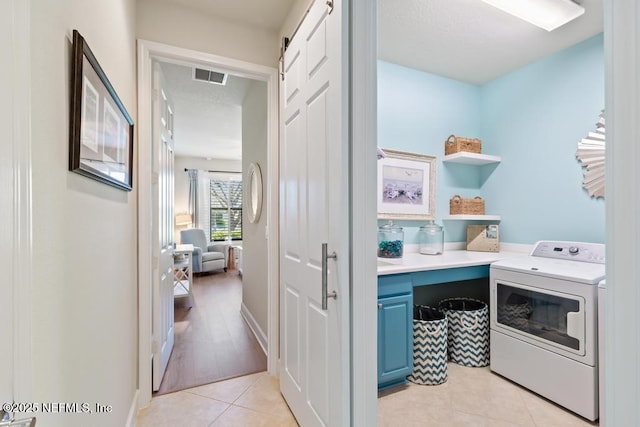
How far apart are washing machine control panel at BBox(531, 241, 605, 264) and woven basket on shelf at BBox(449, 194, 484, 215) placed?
62cm

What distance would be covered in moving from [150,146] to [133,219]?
1.66 ft

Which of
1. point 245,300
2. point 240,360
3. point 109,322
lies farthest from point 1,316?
point 245,300

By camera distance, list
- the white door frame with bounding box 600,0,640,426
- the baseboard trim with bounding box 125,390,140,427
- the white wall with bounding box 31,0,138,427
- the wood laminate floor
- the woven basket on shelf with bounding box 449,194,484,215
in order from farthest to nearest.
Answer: the woven basket on shelf with bounding box 449,194,484,215 < the wood laminate floor < the baseboard trim with bounding box 125,390,140,427 < the white wall with bounding box 31,0,138,427 < the white door frame with bounding box 600,0,640,426

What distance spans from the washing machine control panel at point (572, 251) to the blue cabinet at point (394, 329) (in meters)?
1.28

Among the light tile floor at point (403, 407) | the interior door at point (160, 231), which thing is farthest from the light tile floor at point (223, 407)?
the interior door at point (160, 231)

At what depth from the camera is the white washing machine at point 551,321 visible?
175 cm

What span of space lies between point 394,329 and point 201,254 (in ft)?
17.4

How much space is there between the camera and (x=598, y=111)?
2.23 meters

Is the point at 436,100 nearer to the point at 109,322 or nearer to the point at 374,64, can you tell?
the point at 374,64

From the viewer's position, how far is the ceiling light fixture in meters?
1.84

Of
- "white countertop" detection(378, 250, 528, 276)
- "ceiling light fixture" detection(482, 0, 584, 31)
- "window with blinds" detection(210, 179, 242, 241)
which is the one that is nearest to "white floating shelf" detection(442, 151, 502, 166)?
"white countertop" detection(378, 250, 528, 276)

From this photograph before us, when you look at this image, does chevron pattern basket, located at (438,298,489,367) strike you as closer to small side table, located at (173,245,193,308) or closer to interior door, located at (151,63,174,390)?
interior door, located at (151,63,174,390)

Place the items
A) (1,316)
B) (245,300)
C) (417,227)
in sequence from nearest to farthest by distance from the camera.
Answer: (1,316) < (417,227) < (245,300)

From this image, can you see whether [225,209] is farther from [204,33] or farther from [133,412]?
[133,412]
